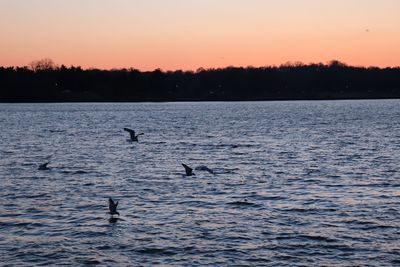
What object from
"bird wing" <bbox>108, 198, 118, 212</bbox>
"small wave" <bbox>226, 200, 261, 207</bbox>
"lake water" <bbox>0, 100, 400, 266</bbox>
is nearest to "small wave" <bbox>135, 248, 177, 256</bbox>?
"lake water" <bbox>0, 100, 400, 266</bbox>

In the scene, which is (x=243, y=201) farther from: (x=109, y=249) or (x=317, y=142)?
(x=317, y=142)

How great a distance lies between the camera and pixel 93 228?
63.1 ft

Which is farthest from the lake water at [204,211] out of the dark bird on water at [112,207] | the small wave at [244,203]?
the dark bird on water at [112,207]

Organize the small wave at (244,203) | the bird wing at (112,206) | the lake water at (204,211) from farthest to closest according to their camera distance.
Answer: the small wave at (244,203)
the bird wing at (112,206)
the lake water at (204,211)

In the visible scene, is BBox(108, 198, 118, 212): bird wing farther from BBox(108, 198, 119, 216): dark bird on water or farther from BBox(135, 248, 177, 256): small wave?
BBox(135, 248, 177, 256): small wave

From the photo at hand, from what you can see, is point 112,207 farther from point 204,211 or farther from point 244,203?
point 244,203

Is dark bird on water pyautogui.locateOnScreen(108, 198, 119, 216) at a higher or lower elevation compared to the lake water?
higher

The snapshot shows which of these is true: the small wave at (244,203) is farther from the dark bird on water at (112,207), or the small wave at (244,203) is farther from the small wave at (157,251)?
the small wave at (157,251)

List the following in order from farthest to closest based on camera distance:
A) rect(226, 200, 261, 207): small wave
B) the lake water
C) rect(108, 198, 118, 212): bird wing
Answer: rect(226, 200, 261, 207): small wave → rect(108, 198, 118, 212): bird wing → the lake water

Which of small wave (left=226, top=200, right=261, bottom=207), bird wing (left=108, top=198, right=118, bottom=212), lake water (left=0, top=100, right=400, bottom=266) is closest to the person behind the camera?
lake water (left=0, top=100, right=400, bottom=266)

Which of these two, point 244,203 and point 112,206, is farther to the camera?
point 244,203

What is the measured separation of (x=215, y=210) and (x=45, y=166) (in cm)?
1625

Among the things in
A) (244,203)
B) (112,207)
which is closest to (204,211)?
(244,203)

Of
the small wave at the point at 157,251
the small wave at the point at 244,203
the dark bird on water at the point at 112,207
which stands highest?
the dark bird on water at the point at 112,207
